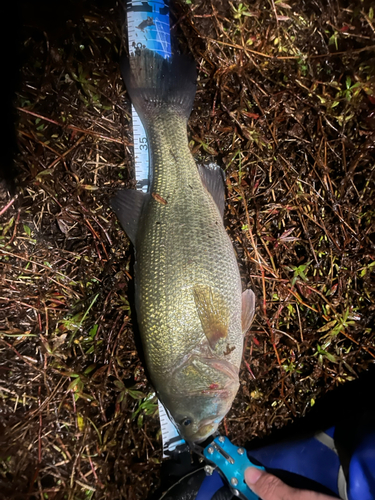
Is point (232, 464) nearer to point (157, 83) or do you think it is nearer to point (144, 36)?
point (157, 83)

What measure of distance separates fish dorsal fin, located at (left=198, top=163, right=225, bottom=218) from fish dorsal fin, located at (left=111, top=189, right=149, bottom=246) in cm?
39

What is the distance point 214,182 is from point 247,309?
2.64 feet

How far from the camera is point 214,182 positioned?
1882mm

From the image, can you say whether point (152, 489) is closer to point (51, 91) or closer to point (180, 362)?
point (180, 362)

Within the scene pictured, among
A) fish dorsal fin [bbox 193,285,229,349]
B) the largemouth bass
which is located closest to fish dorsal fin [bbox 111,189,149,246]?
the largemouth bass

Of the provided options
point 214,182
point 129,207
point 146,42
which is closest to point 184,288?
point 129,207

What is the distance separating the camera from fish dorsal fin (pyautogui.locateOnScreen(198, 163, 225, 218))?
187 centimetres

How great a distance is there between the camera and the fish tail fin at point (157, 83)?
1.86 m

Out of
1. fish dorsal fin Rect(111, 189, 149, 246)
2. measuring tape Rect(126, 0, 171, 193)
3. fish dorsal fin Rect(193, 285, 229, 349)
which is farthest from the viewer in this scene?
measuring tape Rect(126, 0, 171, 193)

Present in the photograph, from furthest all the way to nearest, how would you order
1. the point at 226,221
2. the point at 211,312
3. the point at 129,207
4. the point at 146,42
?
the point at 226,221 < the point at 146,42 < the point at 129,207 < the point at 211,312

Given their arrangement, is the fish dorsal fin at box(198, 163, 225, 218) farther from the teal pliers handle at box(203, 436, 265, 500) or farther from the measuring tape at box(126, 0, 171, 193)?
the teal pliers handle at box(203, 436, 265, 500)

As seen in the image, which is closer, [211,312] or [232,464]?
[211,312]

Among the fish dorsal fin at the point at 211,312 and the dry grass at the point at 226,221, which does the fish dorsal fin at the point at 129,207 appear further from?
the fish dorsal fin at the point at 211,312

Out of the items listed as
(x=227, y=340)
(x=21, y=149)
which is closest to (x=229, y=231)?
(x=227, y=340)
